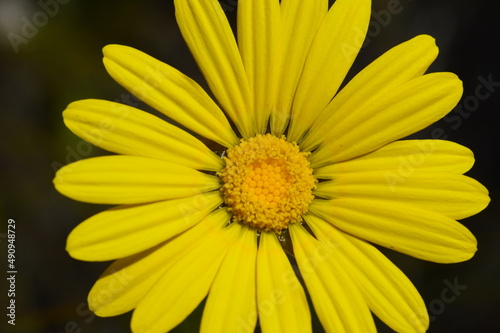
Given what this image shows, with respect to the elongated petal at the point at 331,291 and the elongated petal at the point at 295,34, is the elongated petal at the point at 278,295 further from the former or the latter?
the elongated petal at the point at 295,34

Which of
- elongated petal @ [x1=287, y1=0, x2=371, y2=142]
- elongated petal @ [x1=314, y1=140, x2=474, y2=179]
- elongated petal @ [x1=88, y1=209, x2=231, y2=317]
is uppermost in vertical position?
elongated petal @ [x1=287, y1=0, x2=371, y2=142]

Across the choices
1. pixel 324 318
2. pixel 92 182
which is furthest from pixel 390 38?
pixel 92 182

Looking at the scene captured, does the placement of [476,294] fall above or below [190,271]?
below

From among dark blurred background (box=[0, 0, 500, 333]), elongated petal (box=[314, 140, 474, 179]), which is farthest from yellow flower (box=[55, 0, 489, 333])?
dark blurred background (box=[0, 0, 500, 333])

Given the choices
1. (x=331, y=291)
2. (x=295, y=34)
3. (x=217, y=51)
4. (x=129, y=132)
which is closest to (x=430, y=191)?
(x=331, y=291)

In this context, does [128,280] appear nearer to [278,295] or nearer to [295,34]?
[278,295]

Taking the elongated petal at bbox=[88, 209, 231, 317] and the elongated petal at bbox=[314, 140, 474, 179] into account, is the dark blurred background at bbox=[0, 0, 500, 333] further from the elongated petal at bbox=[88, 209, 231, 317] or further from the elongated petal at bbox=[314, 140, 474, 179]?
the elongated petal at bbox=[88, 209, 231, 317]

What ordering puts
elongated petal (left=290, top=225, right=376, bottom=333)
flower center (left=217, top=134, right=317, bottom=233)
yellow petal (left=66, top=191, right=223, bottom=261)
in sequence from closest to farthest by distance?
yellow petal (left=66, top=191, right=223, bottom=261), elongated petal (left=290, top=225, right=376, bottom=333), flower center (left=217, top=134, right=317, bottom=233)

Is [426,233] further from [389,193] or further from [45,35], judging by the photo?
[45,35]
